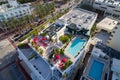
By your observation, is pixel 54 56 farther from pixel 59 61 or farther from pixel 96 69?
pixel 96 69

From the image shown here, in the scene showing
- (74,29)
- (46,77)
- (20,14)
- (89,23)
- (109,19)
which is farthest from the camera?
(20,14)

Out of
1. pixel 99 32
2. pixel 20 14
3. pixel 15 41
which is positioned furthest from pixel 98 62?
pixel 20 14

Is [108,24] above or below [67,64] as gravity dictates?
above

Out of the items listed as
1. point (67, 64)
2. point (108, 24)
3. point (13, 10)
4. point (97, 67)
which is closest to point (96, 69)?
point (97, 67)

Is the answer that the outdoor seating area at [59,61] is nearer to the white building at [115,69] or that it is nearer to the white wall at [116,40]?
the white building at [115,69]

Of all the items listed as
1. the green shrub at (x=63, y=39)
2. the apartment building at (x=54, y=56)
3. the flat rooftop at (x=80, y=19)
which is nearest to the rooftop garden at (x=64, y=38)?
the green shrub at (x=63, y=39)

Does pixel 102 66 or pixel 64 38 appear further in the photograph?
pixel 64 38

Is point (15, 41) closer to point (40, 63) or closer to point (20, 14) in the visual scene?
point (20, 14)

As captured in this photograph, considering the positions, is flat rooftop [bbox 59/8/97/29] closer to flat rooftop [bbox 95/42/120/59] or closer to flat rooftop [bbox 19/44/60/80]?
flat rooftop [bbox 95/42/120/59]
